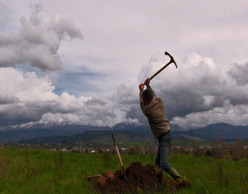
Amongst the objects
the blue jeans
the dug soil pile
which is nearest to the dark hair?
the blue jeans

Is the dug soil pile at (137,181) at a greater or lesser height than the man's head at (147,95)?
lesser

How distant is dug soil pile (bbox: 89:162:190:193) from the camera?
5504mm

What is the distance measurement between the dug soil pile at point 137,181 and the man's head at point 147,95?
184cm

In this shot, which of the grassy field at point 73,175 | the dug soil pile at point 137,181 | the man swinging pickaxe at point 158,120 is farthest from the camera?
the man swinging pickaxe at point 158,120

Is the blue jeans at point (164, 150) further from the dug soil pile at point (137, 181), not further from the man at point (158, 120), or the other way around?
the dug soil pile at point (137, 181)

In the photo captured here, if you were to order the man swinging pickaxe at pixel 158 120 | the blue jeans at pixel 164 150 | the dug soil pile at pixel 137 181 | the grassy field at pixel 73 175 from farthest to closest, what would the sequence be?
the man swinging pickaxe at pixel 158 120, the blue jeans at pixel 164 150, the dug soil pile at pixel 137 181, the grassy field at pixel 73 175

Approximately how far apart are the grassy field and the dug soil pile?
1.16 ft

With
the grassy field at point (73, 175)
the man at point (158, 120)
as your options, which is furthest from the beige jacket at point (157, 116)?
the grassy field at point (73, 175)

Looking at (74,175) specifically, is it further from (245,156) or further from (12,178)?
(245,156)

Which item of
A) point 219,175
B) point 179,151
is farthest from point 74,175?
point 179,151

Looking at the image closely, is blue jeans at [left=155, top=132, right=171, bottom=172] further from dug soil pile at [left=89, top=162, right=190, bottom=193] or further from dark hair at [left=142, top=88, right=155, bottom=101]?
dark hair at [left=142, top=88, right=155, bottom=101]

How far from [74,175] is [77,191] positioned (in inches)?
96.8

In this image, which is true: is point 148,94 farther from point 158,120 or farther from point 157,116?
point 158,120

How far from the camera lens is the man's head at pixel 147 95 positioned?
646cm
